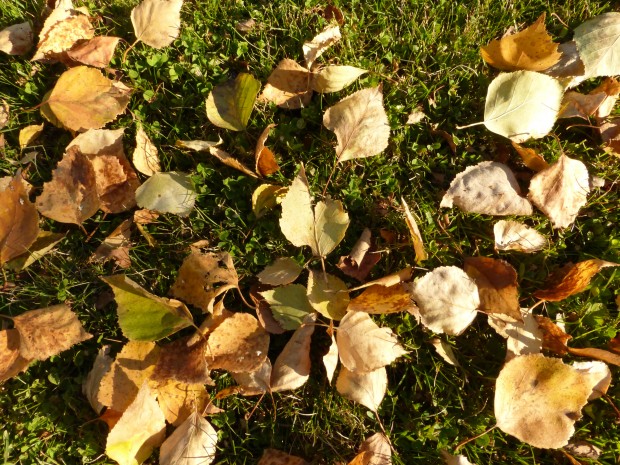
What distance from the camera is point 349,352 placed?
5.27 ft

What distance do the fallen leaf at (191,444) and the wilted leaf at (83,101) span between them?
42.4 inches

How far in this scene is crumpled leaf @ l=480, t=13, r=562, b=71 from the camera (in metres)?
1.76

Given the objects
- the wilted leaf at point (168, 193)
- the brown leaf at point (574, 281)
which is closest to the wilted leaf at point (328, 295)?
the wilted leaf at point (168, 193)

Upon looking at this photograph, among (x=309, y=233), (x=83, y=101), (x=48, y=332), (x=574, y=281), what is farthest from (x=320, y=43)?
(x=48, y=332)

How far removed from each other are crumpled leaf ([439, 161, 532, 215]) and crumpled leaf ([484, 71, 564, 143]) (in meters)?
0.14

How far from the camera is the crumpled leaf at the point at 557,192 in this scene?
1.76 meters

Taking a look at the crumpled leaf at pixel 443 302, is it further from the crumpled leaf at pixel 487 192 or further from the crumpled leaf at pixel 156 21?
the crumpled leaf at pixel 156 21

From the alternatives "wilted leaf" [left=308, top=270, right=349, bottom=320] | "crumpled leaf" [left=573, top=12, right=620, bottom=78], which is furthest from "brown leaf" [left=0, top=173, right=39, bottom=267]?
"crumpled leaf" [left=573, top=12, right=620, bottom=78]

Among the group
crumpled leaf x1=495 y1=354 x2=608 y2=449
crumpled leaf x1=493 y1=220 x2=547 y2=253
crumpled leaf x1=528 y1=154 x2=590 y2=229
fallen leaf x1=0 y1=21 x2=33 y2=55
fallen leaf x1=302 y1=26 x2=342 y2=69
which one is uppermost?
fallen leaf x1=0 y1=21 x2=33 y2=55

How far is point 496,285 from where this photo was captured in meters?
1.67

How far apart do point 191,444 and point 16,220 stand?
3.06 ft

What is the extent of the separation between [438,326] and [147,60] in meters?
1.41

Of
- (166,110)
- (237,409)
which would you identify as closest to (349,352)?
(237,409)

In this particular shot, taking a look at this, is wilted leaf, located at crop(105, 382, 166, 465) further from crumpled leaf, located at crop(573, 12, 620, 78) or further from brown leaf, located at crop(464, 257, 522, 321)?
crumpled leaf, located at crop(573, 12, 620, 78)
